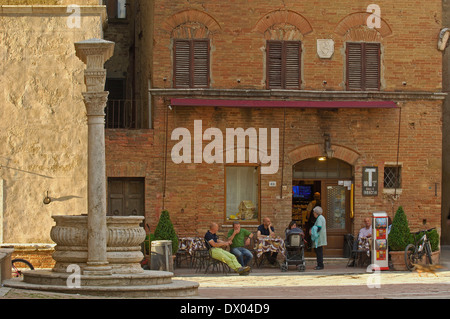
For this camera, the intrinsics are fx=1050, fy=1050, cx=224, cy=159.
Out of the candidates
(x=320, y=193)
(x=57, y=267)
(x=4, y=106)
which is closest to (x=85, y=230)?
(x=57, y=267)

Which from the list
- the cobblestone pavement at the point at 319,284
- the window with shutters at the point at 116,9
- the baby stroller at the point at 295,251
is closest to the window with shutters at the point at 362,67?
the baby stroller at the point at 295,251

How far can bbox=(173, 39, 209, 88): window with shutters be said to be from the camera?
27.0m

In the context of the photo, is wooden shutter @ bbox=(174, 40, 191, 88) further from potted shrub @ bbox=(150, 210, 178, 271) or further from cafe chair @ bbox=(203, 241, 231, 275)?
cafe chair @ bbox=(203, 241, 231, 275)

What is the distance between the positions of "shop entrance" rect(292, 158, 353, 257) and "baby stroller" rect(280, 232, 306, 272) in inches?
93.1

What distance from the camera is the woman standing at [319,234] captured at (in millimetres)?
25672

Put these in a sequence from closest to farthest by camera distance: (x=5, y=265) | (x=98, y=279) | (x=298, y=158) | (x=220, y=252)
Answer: (x=98, y=279) → (x=5, y=265) → (x=220, y=252) → (x=298, y=158)

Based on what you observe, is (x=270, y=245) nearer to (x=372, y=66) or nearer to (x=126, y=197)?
(x=126, y=197)

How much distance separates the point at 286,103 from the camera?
88.1 feet

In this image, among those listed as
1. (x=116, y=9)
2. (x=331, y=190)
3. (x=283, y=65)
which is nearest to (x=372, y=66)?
(x=283, y=65)

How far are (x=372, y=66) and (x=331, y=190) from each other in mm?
3437

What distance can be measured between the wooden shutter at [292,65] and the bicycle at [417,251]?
513 centimetres

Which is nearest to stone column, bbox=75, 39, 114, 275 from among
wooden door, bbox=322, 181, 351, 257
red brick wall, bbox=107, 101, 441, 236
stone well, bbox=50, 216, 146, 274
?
stone well, bbox=50, 216, 146, 274

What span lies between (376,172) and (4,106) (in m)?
9.68

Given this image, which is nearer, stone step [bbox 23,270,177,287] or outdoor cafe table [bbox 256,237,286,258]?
stone step [bbox 23,270,177,287]
